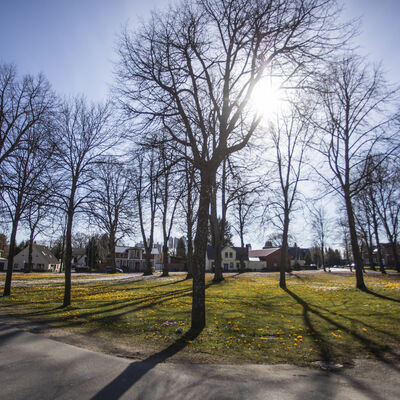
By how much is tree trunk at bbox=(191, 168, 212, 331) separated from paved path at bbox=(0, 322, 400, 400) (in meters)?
2.45

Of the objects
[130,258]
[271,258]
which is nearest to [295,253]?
[271,258]

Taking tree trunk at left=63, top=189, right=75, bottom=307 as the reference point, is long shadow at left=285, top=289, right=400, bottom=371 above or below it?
below

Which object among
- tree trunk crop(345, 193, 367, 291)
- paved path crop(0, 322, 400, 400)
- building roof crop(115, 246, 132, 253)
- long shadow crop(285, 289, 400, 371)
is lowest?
long shadow crop(285, 289, 400, 371)

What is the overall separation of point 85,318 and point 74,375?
518 cm

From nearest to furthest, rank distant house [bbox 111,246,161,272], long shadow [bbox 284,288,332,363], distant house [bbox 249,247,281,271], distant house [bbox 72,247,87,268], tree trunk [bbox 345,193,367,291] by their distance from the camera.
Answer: long shadow [bbox 284,288,332,363]
tree trunk [bbox 345,193,367,291]
distant house [bbox 249,247,281,271]
distant house [bbox 111,246,161,272]
distant house [bbox 72,247,87,268]

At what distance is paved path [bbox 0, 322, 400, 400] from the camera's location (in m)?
3.79

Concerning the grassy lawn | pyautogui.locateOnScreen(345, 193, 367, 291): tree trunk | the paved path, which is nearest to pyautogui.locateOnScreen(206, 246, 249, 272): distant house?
pyautogui.locateOnScreen(345, 193, 367, 291): tree trunk

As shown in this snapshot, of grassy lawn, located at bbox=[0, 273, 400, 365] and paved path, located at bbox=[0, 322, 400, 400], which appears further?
grassy lawn, located at bbox=[0, 273, 400, 365]

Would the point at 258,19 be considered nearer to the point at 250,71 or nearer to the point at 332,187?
the point at 250,71

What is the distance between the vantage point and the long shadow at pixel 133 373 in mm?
3803

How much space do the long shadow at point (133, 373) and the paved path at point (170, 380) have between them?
0.05 ft

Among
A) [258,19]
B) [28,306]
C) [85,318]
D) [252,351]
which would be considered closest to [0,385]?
[252,351]

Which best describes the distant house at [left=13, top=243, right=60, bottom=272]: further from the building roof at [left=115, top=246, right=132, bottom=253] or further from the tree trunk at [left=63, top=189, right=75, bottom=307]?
the tree trunk at [left=63, top=189, right=75, bottom=307]

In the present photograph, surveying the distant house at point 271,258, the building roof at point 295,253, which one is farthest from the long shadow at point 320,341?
the building roof at point 295,253
